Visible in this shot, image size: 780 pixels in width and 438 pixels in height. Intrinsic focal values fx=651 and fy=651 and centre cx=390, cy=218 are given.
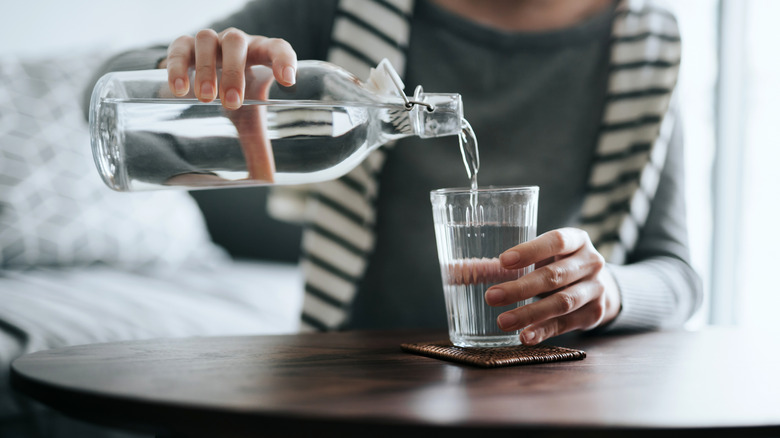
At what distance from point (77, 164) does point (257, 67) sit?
119cm

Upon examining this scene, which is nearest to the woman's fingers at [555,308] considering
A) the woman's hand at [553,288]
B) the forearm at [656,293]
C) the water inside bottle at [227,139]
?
the woman's hand at [553,288]

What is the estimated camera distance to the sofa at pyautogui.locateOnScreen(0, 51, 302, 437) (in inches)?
50.8

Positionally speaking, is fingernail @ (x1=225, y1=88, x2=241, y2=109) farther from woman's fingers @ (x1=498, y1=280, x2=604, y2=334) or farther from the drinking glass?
woman's fingers @ (x1=498, y1=280, x2=604, y2=334)

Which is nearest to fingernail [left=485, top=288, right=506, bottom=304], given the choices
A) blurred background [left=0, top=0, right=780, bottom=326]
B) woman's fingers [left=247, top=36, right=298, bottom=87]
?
woman's fingers [left=247, top=36, right=298, bottom=87]

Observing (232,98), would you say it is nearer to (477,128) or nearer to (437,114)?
(437,114)

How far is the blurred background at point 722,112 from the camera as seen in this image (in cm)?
209

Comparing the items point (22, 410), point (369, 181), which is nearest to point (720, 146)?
point (369, 181)

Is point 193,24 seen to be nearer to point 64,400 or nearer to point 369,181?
point 369,181

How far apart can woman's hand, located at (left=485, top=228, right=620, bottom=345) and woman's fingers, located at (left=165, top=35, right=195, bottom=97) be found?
1.15ft

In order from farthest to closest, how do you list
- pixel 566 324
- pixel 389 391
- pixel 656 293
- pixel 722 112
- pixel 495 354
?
1. pixel 722 112
2. pixel 656 293
3. pixel 566 324
4. pixel 495 354
5. pixel 389 391

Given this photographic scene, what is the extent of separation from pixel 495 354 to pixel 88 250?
4.48 feet

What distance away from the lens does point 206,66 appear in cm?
64

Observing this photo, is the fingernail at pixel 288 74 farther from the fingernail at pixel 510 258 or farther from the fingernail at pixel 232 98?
the fingernail at pixel 510 258

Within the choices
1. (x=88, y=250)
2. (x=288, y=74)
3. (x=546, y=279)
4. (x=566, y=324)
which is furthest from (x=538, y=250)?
(x=88, y=250)
